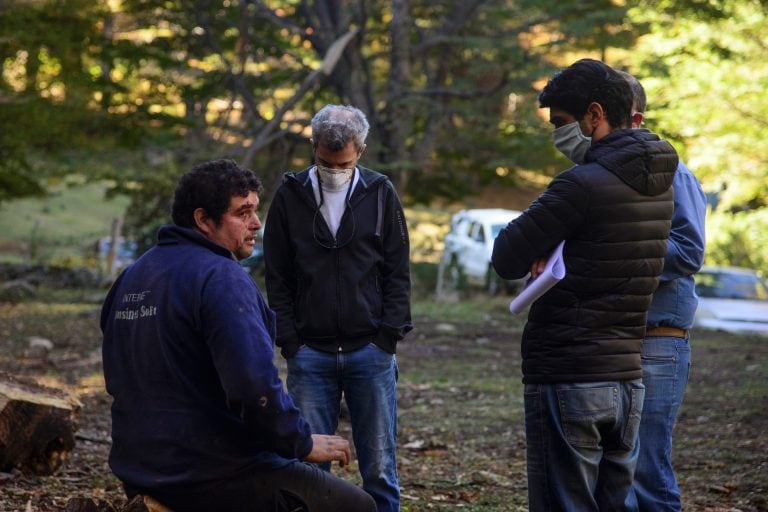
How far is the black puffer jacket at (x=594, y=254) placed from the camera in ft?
13.0

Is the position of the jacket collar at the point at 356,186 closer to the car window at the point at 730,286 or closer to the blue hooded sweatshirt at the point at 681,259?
the blue hooded sweatshirt at the point at 681,259

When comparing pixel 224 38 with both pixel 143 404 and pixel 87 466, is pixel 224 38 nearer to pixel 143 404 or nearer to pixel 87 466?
pixel 87 466

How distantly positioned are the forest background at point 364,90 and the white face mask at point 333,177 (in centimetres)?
1271

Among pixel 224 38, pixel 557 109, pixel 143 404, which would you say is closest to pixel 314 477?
pixel 143 404

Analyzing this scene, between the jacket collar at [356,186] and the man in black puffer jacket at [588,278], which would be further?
the jacket collar at [356,186]

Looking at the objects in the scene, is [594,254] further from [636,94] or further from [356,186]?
[356,186]

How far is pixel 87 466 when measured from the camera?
7332 millimetres

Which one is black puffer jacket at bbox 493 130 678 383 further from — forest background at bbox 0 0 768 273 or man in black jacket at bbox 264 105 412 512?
forest background at bbox 0 0 768 273

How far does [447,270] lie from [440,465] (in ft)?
49.0

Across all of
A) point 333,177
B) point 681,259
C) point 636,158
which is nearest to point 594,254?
point 636,158

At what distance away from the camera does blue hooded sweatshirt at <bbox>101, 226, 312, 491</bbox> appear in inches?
144

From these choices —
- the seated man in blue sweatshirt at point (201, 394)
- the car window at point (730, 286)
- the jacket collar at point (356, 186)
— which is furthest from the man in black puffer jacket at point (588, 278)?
the car window at point (730, 286)

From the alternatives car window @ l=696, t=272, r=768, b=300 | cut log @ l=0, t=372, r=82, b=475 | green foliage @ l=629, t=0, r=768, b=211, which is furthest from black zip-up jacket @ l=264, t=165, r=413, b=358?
green foliage @ l=629, t=0, r=768, b=211

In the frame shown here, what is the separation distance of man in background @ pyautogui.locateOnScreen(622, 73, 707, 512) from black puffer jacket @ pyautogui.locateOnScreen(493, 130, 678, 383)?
551 millimetres
